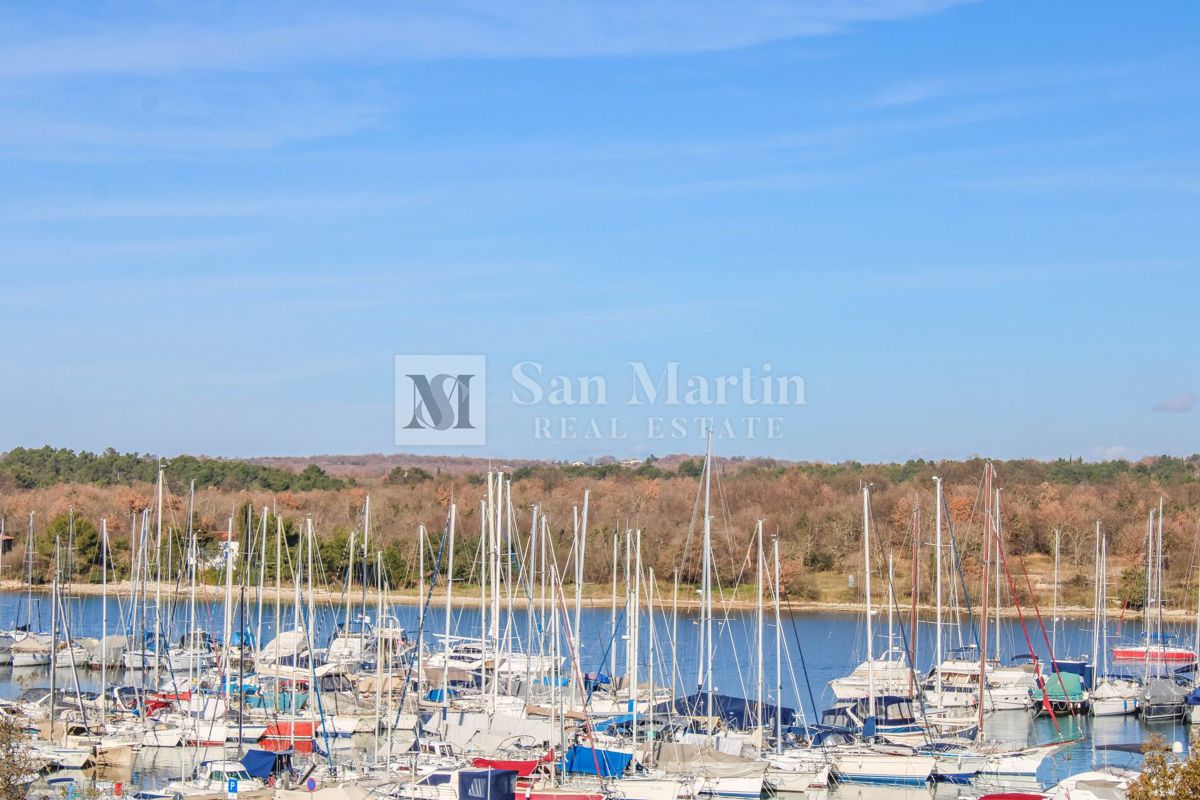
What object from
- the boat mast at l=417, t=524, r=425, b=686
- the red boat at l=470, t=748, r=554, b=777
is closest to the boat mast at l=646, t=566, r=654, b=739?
the red boat at l=470, t=748, r=554, b=777

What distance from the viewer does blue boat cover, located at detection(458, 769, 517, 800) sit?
84.8ft

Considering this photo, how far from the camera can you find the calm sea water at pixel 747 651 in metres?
35.0

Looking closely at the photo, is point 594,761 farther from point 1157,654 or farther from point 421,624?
point 1157,654

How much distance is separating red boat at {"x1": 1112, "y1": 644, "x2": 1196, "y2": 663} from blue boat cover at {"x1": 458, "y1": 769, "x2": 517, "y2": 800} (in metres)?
26.7

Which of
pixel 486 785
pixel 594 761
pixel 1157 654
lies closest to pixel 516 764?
pixel 594 761

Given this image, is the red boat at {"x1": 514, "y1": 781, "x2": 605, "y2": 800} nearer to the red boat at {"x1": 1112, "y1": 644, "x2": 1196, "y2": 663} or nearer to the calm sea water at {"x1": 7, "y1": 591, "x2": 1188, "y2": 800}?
the calm sea water at {"x1": 7, "y1": 591, "x2": 1188, "y2": 800}

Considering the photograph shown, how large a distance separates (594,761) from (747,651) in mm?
29159

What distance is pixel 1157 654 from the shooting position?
1932 inches

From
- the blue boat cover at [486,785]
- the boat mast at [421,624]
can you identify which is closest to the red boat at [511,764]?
the blue boat cover at [486,785]

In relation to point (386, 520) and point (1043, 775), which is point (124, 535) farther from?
point (1043, 775)

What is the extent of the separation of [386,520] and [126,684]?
45933 millimetres

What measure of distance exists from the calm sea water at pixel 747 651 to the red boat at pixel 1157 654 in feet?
7.49

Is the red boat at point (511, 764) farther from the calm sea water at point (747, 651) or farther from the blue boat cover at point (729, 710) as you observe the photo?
the calm sea water at point (747, 651)

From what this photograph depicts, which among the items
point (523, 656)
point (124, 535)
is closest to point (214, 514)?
point (124, 535)
